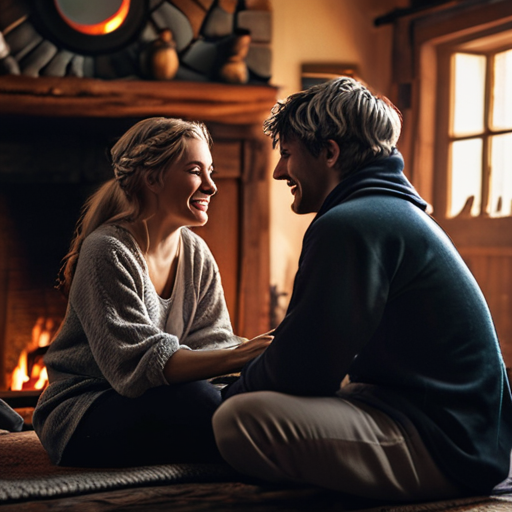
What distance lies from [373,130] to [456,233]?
219cm

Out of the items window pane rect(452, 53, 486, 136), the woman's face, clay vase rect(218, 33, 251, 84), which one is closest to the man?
the woman's face

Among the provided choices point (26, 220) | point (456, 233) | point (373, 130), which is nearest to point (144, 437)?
point (373, 130)

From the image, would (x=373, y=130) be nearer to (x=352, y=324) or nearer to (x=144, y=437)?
(x=352, y=324)

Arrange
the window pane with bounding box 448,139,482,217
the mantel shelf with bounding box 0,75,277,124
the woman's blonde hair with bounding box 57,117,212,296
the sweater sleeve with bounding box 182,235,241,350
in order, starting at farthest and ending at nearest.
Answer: the window pane with bounding box 448,139,482,217, the mantel shelf with bounding box 0,75,277,124, the sweater sleeve with bounding box 182,235,241,350, the woman's blonde hair with bounding box 57,117,212,296

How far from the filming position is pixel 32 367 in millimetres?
3357

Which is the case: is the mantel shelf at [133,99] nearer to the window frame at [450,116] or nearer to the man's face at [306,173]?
the window frame at [450,116]

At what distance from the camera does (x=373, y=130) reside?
151 centimetres

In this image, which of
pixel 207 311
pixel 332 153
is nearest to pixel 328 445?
pixel 332 153

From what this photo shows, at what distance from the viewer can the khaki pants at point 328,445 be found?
136cm

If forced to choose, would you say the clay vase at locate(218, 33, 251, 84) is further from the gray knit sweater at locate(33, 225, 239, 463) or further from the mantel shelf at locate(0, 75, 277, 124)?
the gray knit sweater at locate(33, 225, 239, 463)

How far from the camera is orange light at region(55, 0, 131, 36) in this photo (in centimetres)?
340

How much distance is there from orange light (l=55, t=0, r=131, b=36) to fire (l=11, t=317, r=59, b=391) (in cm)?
137

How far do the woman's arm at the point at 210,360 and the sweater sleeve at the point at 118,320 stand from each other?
23 millimetres

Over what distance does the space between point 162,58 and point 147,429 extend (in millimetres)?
2167
